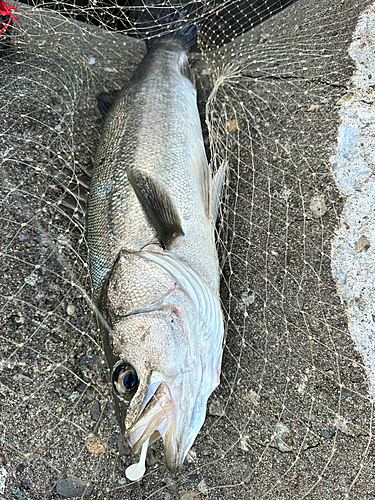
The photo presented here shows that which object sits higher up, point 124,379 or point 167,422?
point 124,379

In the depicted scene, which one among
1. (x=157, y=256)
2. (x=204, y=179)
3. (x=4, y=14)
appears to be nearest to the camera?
(x=157, y=256)

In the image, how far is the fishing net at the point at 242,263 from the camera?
2.24 metres

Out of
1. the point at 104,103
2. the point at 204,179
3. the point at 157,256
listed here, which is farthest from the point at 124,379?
the point at 104,103

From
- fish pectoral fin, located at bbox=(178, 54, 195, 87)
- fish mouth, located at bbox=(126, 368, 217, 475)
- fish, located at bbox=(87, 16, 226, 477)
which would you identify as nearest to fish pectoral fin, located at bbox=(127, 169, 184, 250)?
fish, located at bbox=(87, 16, 226, 477)

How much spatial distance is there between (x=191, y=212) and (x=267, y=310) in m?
0.88

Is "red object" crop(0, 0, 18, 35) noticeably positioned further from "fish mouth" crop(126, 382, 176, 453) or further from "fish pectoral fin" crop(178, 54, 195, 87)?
Answer: "fish mouth" crop(126, 382, 176, 453)

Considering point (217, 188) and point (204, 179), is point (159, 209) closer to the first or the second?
point (204, 179)

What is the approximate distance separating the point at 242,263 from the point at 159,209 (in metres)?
0.80

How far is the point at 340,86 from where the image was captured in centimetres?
266

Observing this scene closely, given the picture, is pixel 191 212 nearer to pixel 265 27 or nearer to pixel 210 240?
pixel 210 240

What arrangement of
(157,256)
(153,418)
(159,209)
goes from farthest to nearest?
(159,209)
(157,256)
(153,418)

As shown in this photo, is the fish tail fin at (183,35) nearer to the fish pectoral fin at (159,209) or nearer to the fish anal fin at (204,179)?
the fish anal fin at (204,179)

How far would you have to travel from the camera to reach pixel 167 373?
1.79 metres

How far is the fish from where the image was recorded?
179cm
